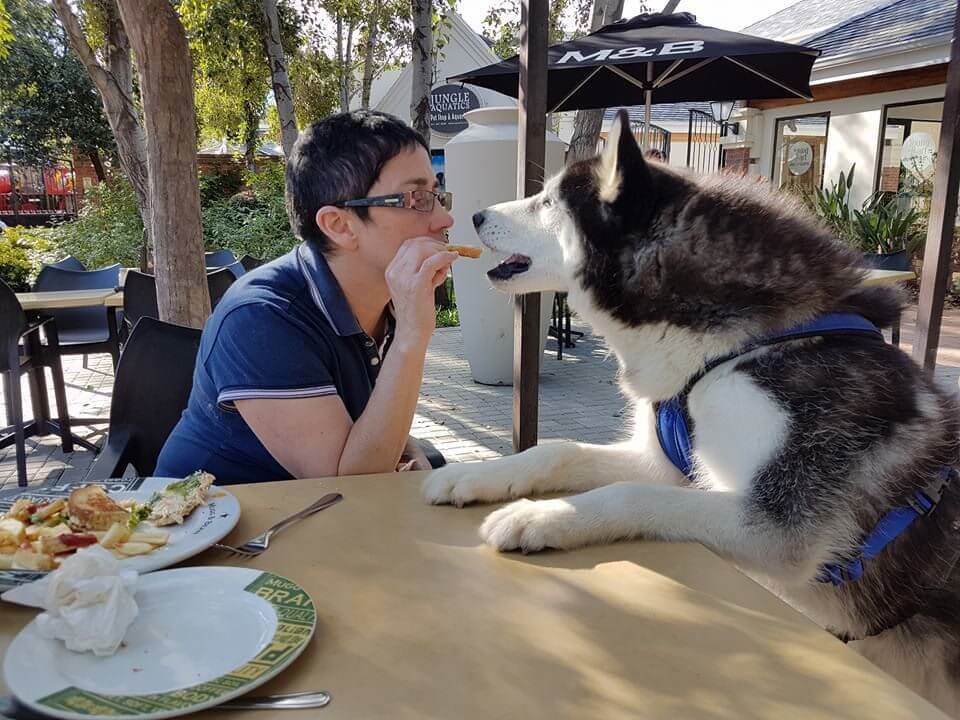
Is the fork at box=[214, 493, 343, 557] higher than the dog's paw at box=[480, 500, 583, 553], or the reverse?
the dog's paw at box=[480, 500, 583, 553]

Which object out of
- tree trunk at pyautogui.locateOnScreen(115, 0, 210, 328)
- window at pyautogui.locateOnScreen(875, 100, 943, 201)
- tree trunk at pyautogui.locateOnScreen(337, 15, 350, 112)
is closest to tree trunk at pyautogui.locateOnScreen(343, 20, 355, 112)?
tree trunk at pyautogui.locateOnScreen(337, 15, 350, 112)

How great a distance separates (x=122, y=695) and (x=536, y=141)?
3.09 metres

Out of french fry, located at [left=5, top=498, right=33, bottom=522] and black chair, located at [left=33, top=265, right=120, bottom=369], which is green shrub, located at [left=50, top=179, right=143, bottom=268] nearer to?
black chair, located at [left=33, top=265, right=120, bottom=369]

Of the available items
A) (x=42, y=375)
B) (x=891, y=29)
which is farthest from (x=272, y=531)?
(x=891, y=29)

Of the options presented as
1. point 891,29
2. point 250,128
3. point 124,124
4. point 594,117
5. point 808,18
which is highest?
point 808,18

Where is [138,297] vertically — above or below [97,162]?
below

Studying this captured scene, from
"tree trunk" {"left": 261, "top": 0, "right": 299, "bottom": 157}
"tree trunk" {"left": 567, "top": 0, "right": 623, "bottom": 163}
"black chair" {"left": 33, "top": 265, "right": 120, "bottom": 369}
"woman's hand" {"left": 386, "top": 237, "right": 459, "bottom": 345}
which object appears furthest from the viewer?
"tree trunk" {"left": 261, "top": 0, "right": 299, "bottom": 157}

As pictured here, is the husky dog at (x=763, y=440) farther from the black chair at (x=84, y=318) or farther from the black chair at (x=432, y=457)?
the black chair at (x=84, y=318)

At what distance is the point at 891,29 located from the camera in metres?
12.4

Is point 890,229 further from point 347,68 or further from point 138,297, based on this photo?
point 347,68

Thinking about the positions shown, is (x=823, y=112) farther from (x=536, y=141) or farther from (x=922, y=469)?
(x=922, y=469)

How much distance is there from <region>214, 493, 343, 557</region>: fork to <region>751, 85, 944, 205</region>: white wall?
13619 millimetres

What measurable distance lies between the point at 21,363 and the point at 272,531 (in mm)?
4738

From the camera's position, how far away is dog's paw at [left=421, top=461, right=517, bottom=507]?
4.97ft
